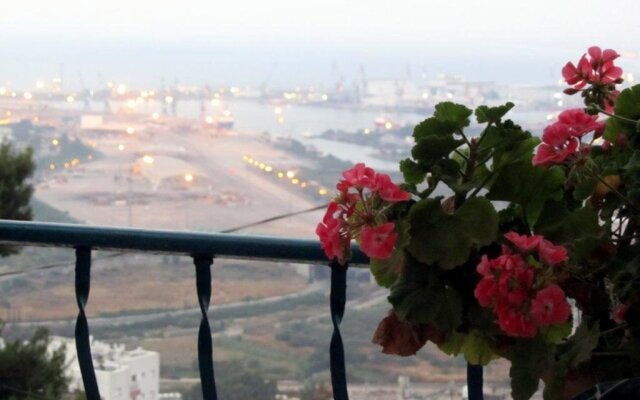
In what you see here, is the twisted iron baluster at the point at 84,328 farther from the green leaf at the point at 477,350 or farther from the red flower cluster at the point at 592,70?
the red flower cluster at the point at 592,70

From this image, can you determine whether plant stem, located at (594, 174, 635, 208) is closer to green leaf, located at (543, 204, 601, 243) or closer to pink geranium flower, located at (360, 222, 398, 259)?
green leaf, located at (543, 204, 601, 243)

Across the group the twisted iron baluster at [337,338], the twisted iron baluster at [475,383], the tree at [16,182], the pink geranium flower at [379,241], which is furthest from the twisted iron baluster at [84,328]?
the tree at [16,182]

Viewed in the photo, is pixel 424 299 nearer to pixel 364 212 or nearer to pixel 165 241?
pixel 364 212

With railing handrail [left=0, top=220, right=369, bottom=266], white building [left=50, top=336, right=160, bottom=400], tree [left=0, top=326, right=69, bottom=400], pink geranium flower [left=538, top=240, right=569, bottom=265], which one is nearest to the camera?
pink geranium flower [left=538, top=240, right=569, bottom=265]

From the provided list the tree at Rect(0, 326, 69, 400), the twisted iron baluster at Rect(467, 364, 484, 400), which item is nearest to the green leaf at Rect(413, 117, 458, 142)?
the twisted iron baluster at Rect(467, 364, 484, 400)

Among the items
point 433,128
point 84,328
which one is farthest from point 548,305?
point 84,328

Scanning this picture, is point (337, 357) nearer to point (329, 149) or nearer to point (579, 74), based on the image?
point (579, 74)

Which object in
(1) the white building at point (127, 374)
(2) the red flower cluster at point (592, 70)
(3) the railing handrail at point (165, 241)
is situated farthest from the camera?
(1) the white building at point (127, 374)
